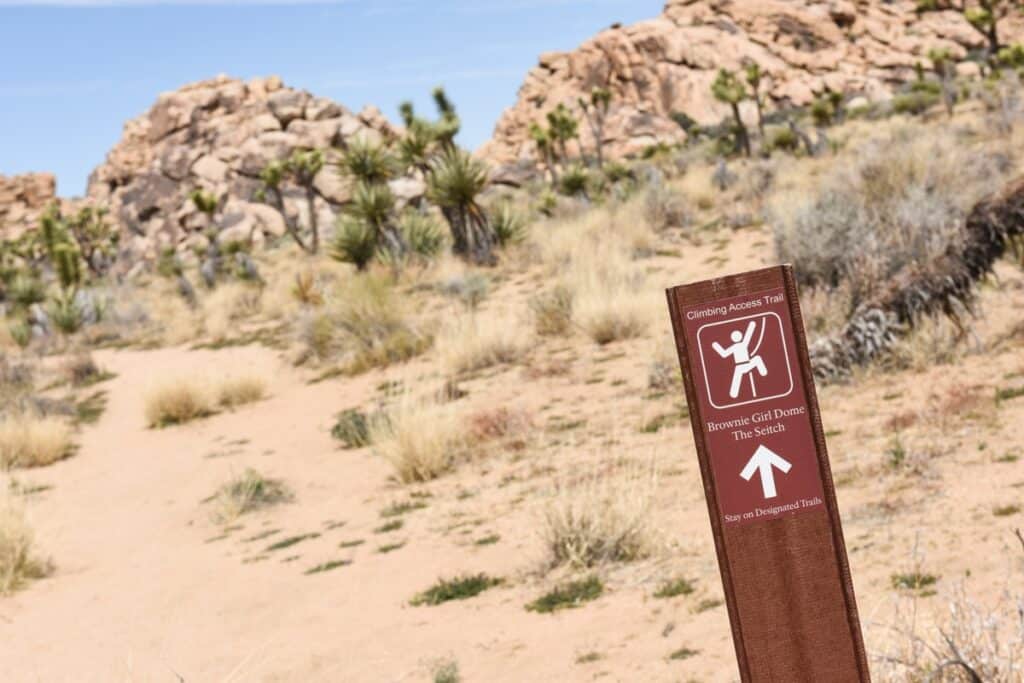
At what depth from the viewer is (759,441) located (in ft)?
7.73

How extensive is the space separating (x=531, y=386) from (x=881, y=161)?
753 cm

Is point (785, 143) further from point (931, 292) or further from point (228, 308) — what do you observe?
point (931, 292)

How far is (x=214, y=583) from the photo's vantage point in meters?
6.82

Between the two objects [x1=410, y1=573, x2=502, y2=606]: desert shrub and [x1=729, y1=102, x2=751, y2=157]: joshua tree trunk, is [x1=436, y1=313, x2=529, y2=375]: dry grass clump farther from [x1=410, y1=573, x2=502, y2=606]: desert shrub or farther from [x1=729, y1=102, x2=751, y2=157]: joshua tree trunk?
[x1=729, y1=102, x2=751, y2=157]: joshua tree trunk

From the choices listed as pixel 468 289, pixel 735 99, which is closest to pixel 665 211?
pixel 468 289

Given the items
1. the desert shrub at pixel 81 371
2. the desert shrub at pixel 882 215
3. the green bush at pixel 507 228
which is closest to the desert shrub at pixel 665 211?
the green bush at pixel 507 228

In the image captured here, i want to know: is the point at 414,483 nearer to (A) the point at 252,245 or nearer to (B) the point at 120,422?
(B) the point at 120,422

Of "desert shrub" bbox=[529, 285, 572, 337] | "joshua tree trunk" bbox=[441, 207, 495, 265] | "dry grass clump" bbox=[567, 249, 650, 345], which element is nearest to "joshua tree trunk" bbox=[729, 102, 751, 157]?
"joshua tree trunk" bbox=[441, 207, 495, 265]

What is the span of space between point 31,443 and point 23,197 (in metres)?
91.1

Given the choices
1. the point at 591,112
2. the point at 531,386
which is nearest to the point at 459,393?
the point at 531,386

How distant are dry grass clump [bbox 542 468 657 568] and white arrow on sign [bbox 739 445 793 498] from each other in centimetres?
329

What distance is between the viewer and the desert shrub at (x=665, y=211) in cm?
2000

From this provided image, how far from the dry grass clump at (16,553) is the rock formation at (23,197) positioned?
89376 mm

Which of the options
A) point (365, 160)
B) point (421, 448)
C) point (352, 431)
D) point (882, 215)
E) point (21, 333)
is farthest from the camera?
point (21, 333)
